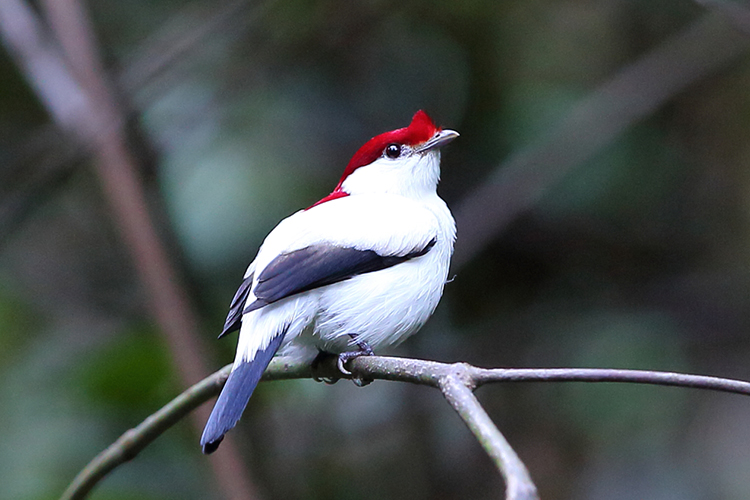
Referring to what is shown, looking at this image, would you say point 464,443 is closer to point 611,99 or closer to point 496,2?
point 611,99

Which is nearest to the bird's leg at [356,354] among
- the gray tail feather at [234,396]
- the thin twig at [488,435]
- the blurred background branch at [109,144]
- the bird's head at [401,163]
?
the gray tail feather at [234,396]

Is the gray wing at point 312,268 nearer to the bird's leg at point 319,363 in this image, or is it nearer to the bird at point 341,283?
the bird at point 341,283

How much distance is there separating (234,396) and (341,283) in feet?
1.64

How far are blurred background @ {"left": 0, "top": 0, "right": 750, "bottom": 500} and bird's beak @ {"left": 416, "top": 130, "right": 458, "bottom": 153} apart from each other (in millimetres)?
1324

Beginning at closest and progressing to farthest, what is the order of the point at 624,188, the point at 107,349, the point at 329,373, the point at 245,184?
the point at 329,373
the point at 107,349
the point at 245,184
the point at 624,188

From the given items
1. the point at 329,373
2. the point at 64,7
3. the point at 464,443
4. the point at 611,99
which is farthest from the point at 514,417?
the point at 64,7

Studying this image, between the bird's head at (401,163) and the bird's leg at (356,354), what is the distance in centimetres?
65

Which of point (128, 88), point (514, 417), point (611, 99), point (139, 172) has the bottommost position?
point (514, 417)

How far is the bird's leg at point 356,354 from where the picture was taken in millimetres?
2037

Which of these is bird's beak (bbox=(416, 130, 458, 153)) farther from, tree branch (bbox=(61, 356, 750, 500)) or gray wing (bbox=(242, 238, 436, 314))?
tree branch (bbox=(61, 356, 750, 500))

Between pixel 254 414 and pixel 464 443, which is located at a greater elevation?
pixel 254 414

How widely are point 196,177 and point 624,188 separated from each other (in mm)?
2085

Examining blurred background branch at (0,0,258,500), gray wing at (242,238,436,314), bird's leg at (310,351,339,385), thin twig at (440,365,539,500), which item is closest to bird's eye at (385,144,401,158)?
gray wing at (242,238,436,314)

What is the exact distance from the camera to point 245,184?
4043mm
